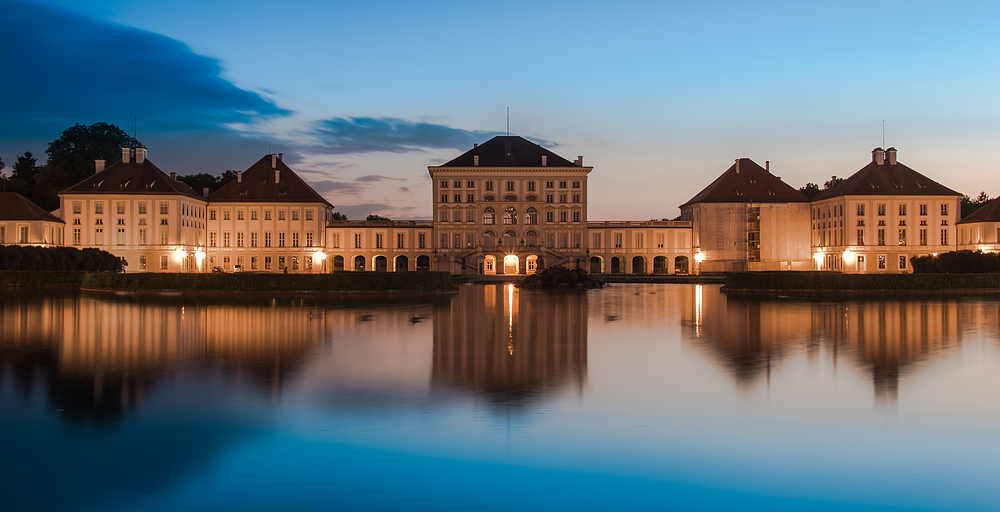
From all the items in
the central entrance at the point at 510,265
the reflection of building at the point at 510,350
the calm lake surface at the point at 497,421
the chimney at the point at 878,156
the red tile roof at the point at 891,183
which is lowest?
the calm lake surface at the point at 497,421

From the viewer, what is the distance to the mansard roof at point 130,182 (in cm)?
6612

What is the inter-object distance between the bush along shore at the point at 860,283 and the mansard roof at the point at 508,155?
39057mm

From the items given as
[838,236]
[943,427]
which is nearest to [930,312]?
[943,427]

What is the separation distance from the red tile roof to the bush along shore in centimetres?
3033

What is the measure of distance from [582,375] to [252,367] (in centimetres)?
609

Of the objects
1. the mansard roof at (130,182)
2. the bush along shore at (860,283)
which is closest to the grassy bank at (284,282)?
the bush along shore at (860,283)

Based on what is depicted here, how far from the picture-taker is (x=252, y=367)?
1294 centimetres

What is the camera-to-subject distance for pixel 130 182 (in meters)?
67.2

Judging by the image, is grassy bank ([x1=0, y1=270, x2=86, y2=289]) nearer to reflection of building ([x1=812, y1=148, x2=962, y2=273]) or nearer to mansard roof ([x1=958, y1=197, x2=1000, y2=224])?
reflection of building ([x1=812, y1=148, x2=962, y2=273])

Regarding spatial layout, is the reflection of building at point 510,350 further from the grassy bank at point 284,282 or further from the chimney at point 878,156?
the chimney at point 878,156

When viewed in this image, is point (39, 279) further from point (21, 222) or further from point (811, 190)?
point (811, 190)

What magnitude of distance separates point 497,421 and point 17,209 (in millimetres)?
68111

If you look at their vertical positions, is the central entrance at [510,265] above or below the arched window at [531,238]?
below

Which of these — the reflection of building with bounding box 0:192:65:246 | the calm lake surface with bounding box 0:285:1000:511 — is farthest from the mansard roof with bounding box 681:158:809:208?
the reflection of building with bounding box 0:192:65:246
